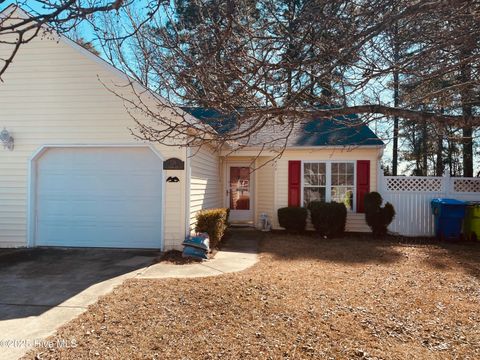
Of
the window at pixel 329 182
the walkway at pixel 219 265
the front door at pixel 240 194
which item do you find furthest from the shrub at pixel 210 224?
the window at pixel 329 182

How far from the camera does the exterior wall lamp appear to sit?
26.1 ft

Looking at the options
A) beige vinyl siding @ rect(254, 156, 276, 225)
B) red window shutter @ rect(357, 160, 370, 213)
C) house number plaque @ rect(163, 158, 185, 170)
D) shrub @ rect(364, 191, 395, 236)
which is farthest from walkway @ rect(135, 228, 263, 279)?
red window shutter @ rect(357, 160, 370, 213)

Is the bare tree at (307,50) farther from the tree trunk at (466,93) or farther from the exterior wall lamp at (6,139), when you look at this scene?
the exterior wall lamp at (6,139)

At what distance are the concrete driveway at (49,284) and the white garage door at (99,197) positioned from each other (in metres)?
0.42

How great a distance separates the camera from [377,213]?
10.2 metres

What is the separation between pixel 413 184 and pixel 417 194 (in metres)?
0.32

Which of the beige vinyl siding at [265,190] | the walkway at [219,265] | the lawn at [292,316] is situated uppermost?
the beige vinyl siding at [265,190]

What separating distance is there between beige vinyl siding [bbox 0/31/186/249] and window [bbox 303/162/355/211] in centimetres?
499

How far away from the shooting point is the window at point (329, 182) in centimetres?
1106


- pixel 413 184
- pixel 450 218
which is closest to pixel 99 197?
pixel 413 184

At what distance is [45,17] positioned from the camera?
7.63 feet

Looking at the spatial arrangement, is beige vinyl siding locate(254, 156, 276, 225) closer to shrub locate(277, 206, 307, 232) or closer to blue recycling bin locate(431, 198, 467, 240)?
shrub locate(277, 206, 307, 232)

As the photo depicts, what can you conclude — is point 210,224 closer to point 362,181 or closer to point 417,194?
point 362,181

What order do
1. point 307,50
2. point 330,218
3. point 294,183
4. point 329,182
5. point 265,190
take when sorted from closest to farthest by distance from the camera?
point 307,50 < point 330,218 < point 329,182 < point 294,183 < point 265,190
